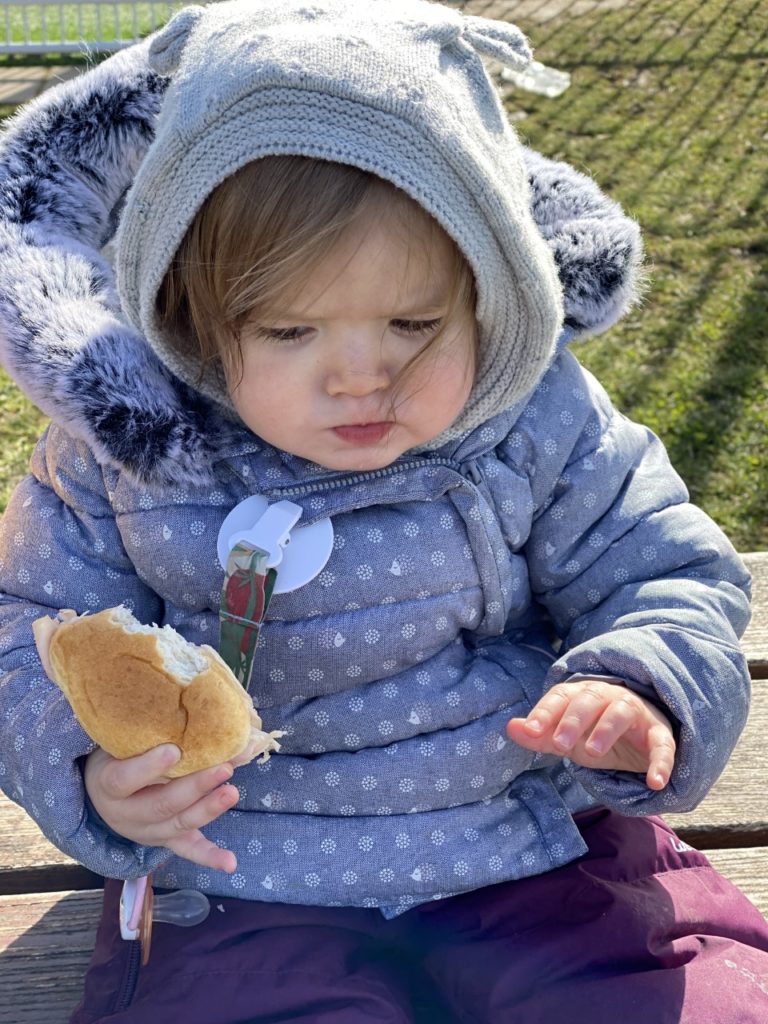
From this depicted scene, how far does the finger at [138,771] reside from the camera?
1.25 metres

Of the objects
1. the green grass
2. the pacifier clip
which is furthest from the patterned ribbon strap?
the green grass

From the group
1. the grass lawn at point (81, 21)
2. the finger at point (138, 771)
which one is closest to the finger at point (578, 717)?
the finger at point (138, 771)

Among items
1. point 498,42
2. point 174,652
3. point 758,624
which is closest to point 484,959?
point 174,652

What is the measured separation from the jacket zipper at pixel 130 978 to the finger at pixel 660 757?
25.0 inches

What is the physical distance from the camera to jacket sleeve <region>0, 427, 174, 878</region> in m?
1.40

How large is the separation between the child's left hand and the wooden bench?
0.39 meters

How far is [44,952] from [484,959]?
1.88ft

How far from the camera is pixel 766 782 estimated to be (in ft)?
5.87

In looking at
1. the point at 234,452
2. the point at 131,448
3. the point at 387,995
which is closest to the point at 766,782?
the point at 387,995

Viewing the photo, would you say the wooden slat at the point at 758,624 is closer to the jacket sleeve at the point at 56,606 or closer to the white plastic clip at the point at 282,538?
the white plastic clip at the point at 282,538

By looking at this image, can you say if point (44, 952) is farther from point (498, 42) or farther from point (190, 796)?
point (498, 42)

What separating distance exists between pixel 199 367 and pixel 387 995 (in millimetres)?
776

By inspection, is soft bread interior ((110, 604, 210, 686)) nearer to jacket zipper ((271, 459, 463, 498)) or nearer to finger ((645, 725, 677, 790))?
jacket zipper ((271, 459, 463, 498))

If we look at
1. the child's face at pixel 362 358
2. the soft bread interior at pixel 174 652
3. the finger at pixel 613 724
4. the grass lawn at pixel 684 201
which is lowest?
the grass lawn at pixel 684 201
